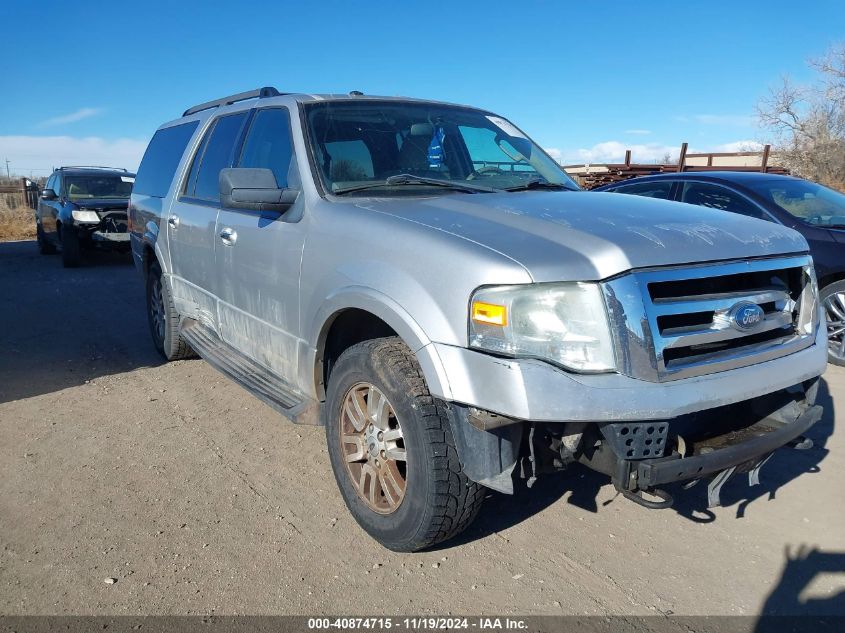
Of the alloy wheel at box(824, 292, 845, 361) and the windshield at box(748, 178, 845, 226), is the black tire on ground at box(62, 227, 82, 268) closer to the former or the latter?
the windshield at box(748, 178, 845, 226)

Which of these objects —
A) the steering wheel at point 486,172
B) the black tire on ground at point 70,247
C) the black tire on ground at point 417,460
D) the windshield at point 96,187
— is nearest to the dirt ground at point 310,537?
the black tire on ground at point 417,460

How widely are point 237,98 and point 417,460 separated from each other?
3417mm

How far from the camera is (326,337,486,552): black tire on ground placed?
261 centimetres

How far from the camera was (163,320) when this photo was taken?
231 inches

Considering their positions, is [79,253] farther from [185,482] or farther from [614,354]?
[614,354]

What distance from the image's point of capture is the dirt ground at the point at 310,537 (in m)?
2.68

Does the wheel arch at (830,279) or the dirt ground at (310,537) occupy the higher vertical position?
the wheel arch at (830,279)

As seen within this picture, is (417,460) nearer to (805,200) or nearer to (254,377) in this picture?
(254,377)

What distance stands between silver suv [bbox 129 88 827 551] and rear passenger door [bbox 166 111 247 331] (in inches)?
18.3

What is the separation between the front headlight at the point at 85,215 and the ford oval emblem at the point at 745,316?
12413mm

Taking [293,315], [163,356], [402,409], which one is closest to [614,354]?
[402,409]

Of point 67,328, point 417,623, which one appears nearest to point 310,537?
point 417,623

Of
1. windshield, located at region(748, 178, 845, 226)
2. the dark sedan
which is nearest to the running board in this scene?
the dark sedan

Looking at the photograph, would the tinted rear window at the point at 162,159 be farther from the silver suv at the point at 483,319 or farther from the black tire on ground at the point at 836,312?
the black tire on ground at the point at 836,312
